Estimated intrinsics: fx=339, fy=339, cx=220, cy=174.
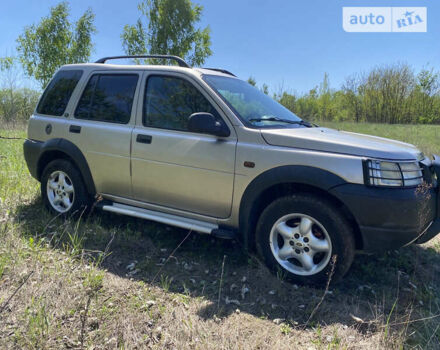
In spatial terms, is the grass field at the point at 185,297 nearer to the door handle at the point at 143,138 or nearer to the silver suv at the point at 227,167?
the silver suv at the point at 227,167

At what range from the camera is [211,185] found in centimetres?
324

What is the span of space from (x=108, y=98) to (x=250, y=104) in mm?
1682

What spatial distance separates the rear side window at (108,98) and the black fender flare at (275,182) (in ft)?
5.49

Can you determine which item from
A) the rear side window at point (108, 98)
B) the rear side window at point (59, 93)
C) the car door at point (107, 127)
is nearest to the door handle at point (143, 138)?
the car door at point (107, 127)

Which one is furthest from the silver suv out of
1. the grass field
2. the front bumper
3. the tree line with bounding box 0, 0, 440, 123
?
the tree line with bounding box 0, 0, 440, 123

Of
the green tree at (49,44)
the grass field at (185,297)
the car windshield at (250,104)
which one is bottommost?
the grass field at (185,297)

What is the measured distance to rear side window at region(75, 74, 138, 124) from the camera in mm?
3809

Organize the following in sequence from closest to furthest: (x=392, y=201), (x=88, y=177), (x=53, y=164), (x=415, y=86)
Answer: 1. (x=392, y=201)
2. (x=88, y=177)
3. (x=53, y=164)
4. (x=415, y=86)

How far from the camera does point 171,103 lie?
356 centimetres

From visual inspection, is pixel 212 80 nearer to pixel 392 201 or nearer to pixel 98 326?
pixel 392 201

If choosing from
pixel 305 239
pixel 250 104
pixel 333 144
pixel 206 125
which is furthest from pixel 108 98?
pixel 305 239

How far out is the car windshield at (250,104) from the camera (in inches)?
131

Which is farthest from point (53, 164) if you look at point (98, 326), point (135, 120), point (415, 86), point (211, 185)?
point (415, 86)

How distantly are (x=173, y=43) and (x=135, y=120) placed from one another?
1702 cm
